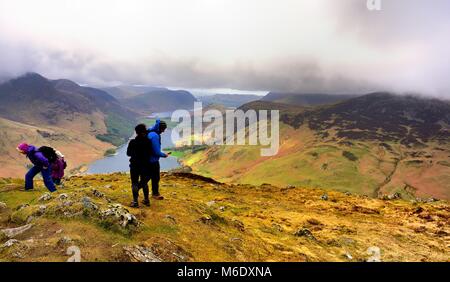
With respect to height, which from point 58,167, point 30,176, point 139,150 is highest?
point 139,150

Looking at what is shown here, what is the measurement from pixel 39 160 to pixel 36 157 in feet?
0.84

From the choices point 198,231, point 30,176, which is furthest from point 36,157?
point 198,231

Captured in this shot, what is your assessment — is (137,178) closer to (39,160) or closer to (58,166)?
(39,160)

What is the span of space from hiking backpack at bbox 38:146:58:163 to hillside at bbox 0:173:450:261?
2601 mm

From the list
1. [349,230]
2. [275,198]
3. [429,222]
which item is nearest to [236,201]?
[275,198]

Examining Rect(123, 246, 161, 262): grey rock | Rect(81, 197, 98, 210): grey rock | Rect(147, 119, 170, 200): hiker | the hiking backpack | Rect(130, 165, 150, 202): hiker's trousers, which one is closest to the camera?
Rect(123, 246, 161, 262): grey rock

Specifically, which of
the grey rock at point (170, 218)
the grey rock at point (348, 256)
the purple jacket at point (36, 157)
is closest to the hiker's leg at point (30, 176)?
the purple jacket at point (36, 157)

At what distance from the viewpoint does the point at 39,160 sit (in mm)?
21828

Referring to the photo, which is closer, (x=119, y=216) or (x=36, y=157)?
(x=119, y=216)

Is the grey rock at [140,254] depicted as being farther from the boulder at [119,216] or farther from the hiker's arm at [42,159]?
the hiker's arm at [42,159]

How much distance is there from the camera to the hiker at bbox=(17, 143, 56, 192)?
2183cm

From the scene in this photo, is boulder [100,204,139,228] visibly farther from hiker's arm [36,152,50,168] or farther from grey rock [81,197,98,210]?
hiker's arm [36,152,50,168]

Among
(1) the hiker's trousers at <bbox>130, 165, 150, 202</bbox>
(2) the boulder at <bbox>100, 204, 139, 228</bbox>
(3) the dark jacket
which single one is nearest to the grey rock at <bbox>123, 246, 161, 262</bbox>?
(2) the boulder at <bbox>100, 204, 139, 228</bbox>

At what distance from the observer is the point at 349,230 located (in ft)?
79.8
